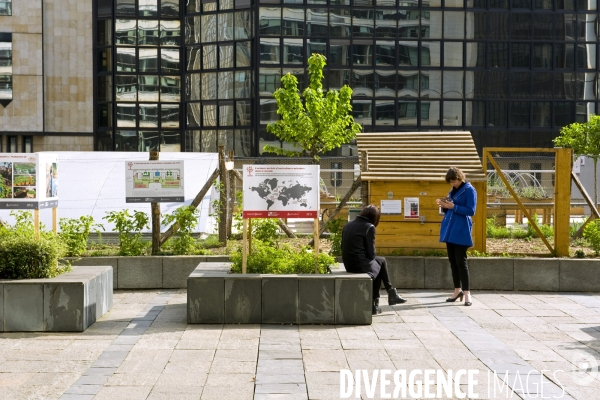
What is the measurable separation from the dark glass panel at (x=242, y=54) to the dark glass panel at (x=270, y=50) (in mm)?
1057

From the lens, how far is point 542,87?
4678cm

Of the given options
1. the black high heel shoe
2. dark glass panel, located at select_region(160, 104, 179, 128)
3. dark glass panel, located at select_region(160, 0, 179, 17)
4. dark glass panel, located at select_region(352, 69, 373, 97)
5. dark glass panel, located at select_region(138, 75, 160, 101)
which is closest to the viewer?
the black high heel shoe

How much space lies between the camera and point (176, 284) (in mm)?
14539

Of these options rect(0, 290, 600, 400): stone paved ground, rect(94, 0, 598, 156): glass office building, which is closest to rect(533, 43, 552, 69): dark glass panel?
rect(94, 0, 598, 156): glass office building

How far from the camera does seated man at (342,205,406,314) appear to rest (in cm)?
1178

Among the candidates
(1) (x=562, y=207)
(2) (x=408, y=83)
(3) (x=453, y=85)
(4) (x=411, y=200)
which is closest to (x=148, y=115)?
(2) (x=408, y=83)

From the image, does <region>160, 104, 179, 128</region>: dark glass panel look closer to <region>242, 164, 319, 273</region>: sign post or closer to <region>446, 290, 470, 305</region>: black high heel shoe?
<region>446, 290, 470, 305</region>: black high heel shoe

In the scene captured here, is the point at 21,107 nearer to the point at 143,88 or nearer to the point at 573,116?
the point at 143,88

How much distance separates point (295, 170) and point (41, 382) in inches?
190

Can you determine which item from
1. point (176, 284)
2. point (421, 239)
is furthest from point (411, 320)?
point (176, 284)

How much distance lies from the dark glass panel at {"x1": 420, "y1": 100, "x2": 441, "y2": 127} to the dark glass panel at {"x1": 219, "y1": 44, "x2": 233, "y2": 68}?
8892 millimetres

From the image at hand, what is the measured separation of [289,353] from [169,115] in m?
43.8

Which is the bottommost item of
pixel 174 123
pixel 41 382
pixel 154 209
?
pixel 41 382

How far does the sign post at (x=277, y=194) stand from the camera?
1177cm
